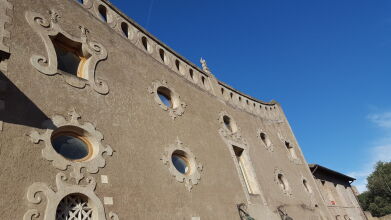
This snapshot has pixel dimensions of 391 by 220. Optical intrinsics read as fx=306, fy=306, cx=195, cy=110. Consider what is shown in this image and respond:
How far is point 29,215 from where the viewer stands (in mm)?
4270

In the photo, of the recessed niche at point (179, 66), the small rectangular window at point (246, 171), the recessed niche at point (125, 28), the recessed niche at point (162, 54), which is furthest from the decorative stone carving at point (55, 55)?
the small rectangular window at point (246, 171)

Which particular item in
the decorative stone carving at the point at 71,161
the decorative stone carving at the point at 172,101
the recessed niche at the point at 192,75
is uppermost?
the recessed niche at the point at 192,75

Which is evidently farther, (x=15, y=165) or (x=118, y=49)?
(x=118, y=49)

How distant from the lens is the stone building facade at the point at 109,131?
4.88 metres

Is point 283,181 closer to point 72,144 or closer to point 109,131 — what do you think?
point 109,131

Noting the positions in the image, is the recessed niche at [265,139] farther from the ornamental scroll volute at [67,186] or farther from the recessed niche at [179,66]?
the ornamental scroll volute at [67,186]

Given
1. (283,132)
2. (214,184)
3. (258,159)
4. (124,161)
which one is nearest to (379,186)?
(283,132)

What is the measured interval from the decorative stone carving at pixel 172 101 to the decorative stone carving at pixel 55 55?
5.81 feet

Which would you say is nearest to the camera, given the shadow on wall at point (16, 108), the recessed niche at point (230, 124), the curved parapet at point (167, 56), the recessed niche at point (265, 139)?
the shadow on wall at point (16, 108)

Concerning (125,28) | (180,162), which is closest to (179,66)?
(125,28)

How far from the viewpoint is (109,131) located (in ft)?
21.2

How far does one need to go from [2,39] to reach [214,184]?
6.08 meters

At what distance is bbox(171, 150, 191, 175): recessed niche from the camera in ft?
26.4

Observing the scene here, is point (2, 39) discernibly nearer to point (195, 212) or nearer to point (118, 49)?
point (118, 49)
